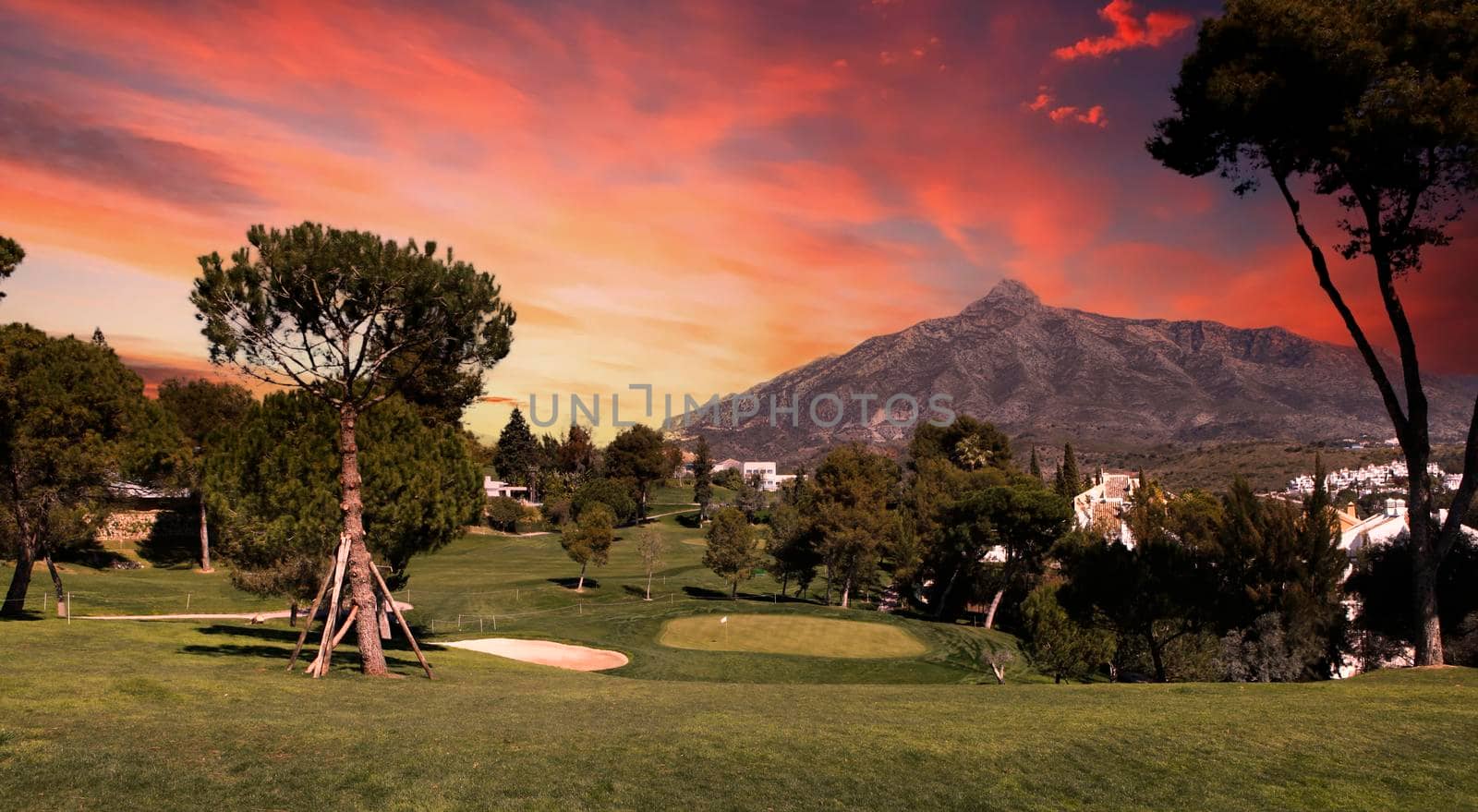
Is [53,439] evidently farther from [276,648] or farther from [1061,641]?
[1061,641]

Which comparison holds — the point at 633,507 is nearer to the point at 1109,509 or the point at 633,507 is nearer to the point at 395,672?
the point at 1109,509

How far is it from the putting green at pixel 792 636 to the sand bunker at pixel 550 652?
5.44 meters

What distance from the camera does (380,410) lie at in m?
34.0

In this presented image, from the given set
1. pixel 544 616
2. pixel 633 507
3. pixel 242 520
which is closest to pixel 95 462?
pixel 242 520

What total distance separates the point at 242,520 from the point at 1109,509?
109 metres

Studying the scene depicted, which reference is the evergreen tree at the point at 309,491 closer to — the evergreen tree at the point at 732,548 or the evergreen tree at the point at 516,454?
the evergreen tree at the point at 732,548

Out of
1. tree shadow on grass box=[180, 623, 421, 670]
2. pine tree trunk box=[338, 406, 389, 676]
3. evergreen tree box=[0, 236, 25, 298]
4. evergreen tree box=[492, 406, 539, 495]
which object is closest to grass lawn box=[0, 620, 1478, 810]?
pine tree trunk box=[338, 406, 389, 676]

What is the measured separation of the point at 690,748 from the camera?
44.0 feet

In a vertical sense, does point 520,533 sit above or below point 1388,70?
below

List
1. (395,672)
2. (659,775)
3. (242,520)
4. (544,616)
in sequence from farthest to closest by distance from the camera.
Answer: (544,616) → (242,520) → (395,672) → (659,775)

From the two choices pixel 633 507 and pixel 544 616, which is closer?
pixel 544 616

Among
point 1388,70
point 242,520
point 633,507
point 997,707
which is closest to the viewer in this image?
point 997,707

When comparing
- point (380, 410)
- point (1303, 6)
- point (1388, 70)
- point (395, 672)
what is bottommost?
point (395, 672)

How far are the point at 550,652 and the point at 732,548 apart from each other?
99.1 ft
